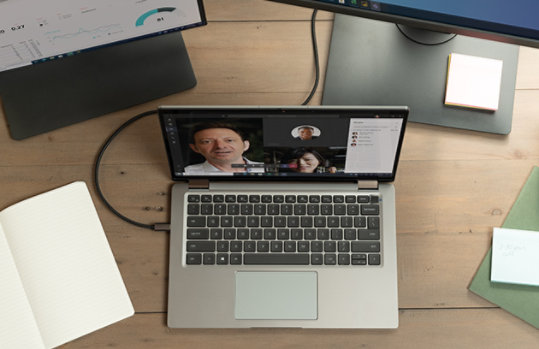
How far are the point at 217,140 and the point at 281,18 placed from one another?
0.29 metres

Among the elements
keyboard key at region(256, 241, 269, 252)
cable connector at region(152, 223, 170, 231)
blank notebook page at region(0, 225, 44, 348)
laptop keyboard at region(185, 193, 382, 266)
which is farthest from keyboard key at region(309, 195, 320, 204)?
blank notebook page at region(0, 225, 44, 348)

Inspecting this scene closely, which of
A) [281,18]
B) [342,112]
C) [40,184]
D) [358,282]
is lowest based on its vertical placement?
[358,282]

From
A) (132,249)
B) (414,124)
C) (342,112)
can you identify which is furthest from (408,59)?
(132,249)

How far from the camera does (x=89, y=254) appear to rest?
0.87 m

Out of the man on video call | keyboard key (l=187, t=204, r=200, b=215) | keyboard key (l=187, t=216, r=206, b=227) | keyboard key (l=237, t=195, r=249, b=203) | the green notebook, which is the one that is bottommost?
the green notebook

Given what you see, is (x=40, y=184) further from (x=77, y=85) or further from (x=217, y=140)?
(x=217, y=140)

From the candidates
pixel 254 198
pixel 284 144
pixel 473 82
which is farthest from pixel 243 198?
pixel 473 82

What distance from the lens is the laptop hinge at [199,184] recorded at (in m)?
0.89

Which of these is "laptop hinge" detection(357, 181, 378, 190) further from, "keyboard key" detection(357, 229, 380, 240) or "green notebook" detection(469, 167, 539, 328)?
"green notebook" detection(469, 167, 539, 328)

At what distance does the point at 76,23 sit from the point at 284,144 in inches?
14.0

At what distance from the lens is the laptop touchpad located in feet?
2.77

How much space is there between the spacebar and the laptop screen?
0.42 ft

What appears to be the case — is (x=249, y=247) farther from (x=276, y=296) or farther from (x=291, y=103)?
(x=291, y=103)

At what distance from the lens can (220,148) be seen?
2.75 feet
